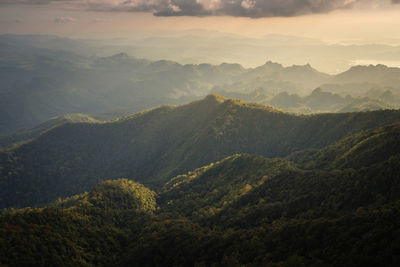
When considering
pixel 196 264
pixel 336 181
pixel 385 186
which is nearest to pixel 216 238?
pixel 196 264

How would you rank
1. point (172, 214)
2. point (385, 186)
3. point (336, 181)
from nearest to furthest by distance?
point (385, 186) < point (336, 181) < point (172, 214)

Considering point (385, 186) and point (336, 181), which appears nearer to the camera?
point (385, 186)

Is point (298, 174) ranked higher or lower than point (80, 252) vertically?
higher

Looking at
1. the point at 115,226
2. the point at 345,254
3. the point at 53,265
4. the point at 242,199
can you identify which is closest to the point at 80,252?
the point at 53,265

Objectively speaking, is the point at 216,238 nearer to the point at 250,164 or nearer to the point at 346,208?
the point at 346,208

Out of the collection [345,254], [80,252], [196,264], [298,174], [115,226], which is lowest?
[115,226]

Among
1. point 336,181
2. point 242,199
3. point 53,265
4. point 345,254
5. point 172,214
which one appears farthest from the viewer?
point 172,214
